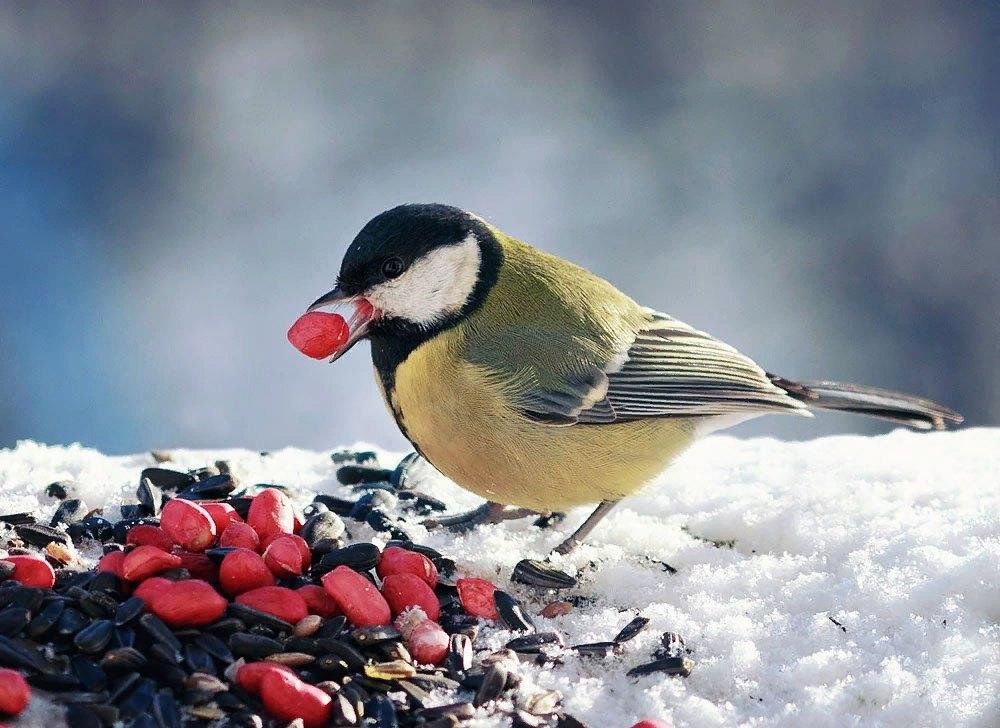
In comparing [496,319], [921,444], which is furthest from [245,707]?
[921,444]

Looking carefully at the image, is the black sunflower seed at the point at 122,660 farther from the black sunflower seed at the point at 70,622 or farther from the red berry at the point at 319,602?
the red berry at the point at 319,602

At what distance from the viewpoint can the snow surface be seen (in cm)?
169

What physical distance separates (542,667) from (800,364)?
8.82ft

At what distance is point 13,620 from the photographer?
5.23 ft

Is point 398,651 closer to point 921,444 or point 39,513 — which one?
point 39,513

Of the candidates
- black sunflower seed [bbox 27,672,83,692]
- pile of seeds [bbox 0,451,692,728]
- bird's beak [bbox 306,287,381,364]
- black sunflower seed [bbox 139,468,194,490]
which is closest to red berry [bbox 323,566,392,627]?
pile of seeds [bbox 0,451,692,728]

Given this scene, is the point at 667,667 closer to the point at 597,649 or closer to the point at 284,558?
the point at 597,649

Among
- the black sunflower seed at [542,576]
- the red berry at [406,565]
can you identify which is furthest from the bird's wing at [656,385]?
the red berry at [406,565]

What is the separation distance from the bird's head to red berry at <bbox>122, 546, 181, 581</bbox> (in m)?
0.58

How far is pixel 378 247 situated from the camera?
7.16 feet

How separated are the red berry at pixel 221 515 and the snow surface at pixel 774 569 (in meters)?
0.28

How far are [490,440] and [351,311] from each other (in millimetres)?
390

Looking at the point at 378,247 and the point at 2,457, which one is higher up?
the point at 378,247

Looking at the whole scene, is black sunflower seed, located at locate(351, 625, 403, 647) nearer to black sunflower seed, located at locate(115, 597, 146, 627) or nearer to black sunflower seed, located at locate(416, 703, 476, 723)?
black sunflower seed, located at locate(416, 703, 476, 723)
